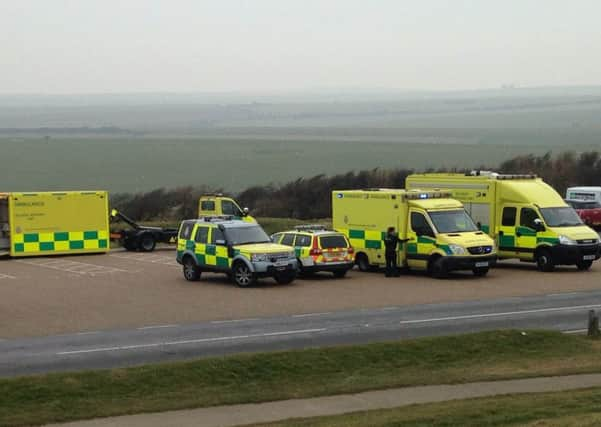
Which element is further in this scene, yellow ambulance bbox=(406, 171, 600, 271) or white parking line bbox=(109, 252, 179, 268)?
white parking line bbox=(109, 252, 179, 268)

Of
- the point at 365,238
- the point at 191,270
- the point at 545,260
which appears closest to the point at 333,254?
the point at 365,238

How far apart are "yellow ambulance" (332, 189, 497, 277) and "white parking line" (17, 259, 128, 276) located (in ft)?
22.5

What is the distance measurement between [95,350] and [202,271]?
10992 millimetres

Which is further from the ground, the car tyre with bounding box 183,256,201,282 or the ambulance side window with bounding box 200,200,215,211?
the ambulance side window with bounding box 200,200,215,211

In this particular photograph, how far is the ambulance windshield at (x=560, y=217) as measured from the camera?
102 feet

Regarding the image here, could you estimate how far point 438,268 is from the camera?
29344 mm

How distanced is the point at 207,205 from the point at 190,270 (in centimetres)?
1169

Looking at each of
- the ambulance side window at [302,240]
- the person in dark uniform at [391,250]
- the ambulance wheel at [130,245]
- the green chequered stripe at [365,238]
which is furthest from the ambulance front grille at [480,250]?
the ambulance wheel at [130,245]

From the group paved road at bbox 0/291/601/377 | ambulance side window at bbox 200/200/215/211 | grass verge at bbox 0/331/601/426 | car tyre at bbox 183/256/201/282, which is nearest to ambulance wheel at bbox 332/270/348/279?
car tyre at bbox 183/256/201/282

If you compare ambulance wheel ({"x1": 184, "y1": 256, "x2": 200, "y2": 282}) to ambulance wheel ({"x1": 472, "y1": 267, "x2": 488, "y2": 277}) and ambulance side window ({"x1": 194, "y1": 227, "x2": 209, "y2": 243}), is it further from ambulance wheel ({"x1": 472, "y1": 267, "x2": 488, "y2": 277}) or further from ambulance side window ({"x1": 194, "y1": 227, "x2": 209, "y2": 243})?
ambulance wheel ({"x1": 472, "y1": 267, "x2": 488, "y2": 277})

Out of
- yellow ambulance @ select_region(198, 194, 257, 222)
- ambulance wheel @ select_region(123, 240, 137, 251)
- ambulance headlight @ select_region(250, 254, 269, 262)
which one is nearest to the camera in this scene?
ambulance headlight @ select_region(250, 254, 269, 262)

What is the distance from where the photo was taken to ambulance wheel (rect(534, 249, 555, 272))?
100ft

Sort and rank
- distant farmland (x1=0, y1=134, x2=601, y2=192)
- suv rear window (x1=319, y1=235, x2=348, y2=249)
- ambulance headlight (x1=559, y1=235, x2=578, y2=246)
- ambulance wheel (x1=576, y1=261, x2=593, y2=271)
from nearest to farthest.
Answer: suv rear window (x1=319, y1=235, x2=348, y2=249), ambulance headlight (x1=559, y1=235, x2=578, y2=246), ambulance wheel (x1=576, y1=261, x2=593, y2=271), distant farmland (x1=0, y1=134, x2=601, y2=192)

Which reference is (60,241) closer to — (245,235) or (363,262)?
(245,235)
